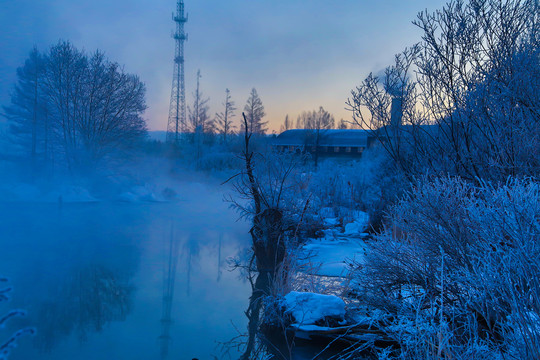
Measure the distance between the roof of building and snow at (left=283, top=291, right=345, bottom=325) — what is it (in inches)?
1234

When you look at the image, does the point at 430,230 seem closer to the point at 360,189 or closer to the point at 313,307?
the point at 313,307

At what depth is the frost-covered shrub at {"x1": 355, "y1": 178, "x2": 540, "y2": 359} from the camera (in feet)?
10.6

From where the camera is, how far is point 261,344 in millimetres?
5895

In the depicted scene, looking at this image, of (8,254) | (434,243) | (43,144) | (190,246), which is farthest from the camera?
(43,144)

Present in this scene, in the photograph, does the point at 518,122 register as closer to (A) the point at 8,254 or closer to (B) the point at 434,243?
(B) the point at 434,243

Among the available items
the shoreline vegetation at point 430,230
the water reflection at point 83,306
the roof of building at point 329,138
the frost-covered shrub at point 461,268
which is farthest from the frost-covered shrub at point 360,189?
the roof of building at point 329,138

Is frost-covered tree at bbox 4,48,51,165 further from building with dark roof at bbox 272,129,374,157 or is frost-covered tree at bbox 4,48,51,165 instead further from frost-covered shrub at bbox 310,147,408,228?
building with dark roof at bbox 272,129,374,157

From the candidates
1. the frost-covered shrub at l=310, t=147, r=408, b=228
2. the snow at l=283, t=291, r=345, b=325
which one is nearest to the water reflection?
the snow at l=283, t=291, r=345, b=325

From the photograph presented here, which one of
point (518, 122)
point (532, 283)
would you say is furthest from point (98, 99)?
point (532, 283)

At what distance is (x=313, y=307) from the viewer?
5.63 meters

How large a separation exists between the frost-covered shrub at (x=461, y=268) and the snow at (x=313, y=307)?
1.45ft

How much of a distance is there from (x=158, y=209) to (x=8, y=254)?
1026 cm

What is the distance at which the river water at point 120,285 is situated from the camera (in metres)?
6.08

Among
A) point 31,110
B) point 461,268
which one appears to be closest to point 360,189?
point 461,268
